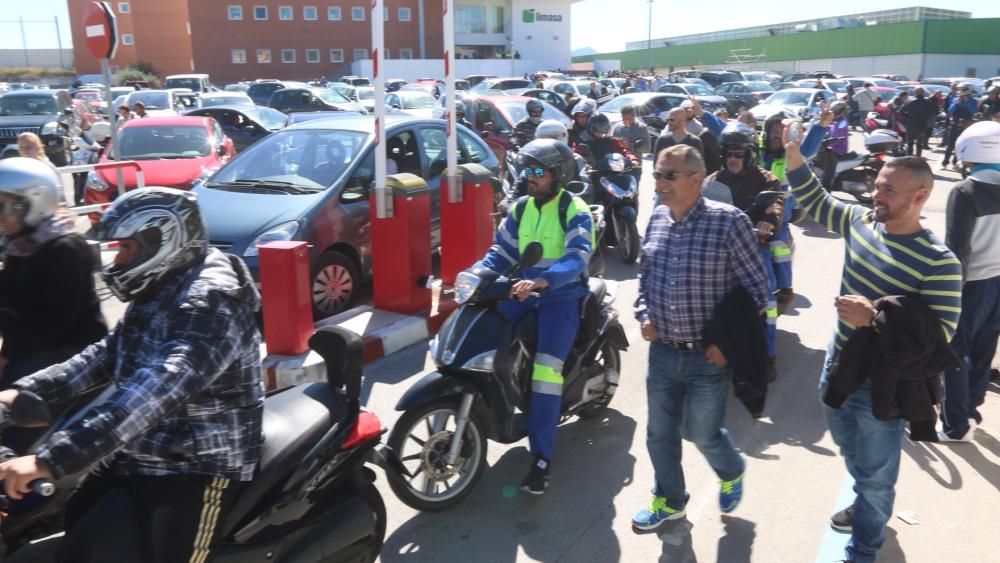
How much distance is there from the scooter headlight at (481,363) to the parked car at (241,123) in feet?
43.2

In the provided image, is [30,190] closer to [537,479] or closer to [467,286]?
[467,286]

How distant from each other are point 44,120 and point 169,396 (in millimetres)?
17780

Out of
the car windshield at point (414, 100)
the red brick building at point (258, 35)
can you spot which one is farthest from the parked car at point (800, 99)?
the red brick building at point (258, 35)

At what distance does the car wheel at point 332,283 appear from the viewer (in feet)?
Answer: 22.1

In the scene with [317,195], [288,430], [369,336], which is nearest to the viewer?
[288,430]

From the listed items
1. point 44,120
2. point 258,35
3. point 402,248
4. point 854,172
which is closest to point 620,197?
point 402,248

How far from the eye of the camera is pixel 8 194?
322 cm

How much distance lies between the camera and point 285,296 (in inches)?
211

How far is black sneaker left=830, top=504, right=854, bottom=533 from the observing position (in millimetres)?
3644

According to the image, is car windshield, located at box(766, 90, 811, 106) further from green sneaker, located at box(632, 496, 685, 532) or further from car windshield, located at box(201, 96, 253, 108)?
green sneaker, located at box(632, 496, 685, 532)

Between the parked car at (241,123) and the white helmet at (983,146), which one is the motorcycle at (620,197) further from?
the parked car at (241,123)

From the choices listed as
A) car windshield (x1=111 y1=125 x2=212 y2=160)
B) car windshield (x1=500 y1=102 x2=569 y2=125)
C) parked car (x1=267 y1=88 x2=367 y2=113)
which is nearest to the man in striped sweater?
car windshield (x1=111 y1=125 x2=212 y2=160)

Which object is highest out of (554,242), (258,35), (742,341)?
(258,35)

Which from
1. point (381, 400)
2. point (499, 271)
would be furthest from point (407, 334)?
point (499, 271)
